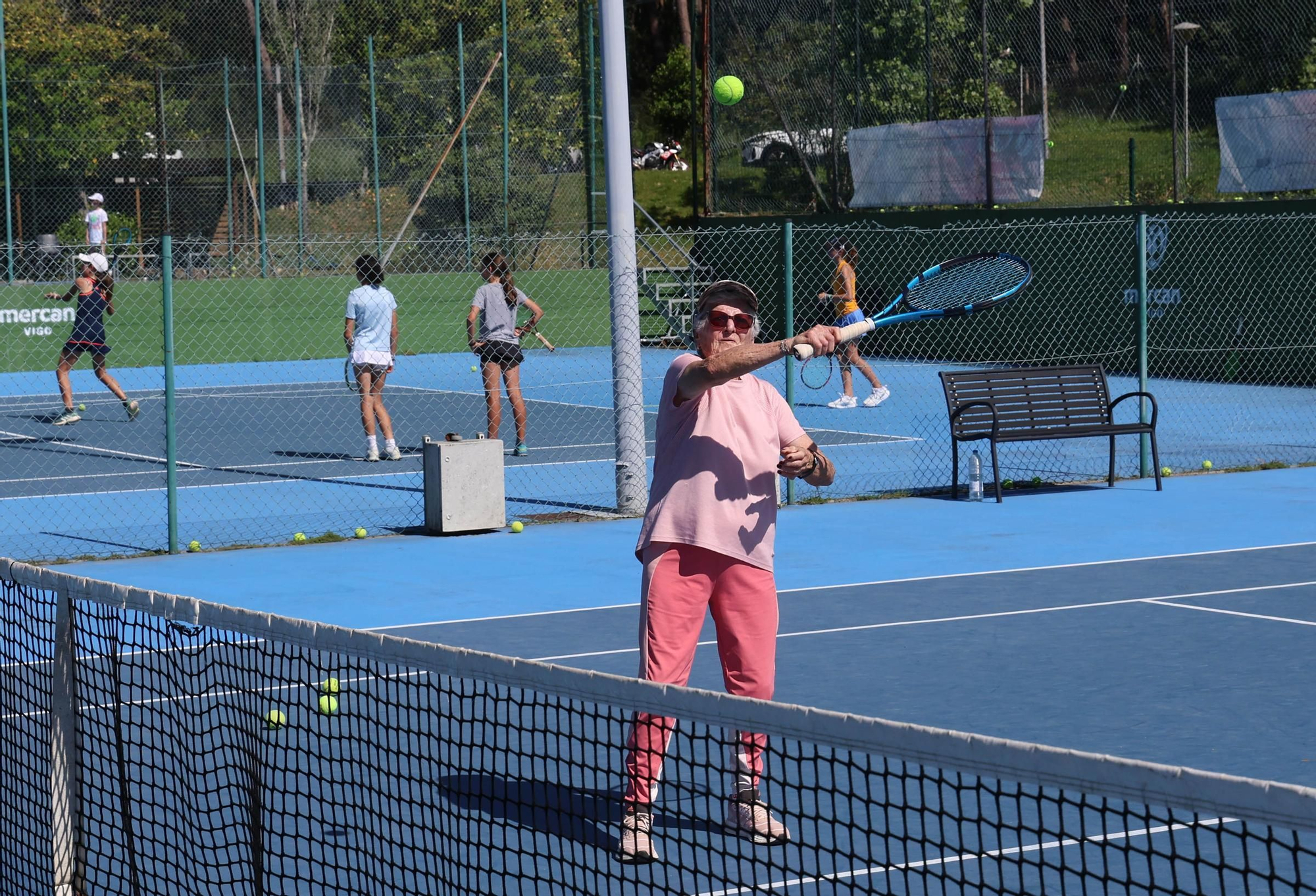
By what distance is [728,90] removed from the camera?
24953mm

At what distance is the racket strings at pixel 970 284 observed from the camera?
7.45 meters

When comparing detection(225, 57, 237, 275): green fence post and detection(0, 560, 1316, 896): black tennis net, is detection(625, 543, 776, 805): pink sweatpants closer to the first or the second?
detection(0, 560, 1316, 896): black tennis net

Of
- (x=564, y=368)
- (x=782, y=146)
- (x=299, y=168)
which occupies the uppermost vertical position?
(x=782, y=146)

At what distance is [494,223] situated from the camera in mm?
29188

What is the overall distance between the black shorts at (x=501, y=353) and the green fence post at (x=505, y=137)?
46.7 ft

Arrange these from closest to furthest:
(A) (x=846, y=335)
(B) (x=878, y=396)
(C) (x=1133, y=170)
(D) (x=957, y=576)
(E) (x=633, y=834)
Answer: (E) (x=633, y=834) → (A) (x=846, y=335) → (D) (x=957, y=576) → (B) (x=878, y=396) → (C) (x=1133, y=170)

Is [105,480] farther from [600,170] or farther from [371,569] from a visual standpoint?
[600,170]

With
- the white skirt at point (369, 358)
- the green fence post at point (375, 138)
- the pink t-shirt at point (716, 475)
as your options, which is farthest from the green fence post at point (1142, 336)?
the green fence post at point (375, 138)

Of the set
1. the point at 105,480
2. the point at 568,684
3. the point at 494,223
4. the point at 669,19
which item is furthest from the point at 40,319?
the point at 669,19

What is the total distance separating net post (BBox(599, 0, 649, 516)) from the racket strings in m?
3.59

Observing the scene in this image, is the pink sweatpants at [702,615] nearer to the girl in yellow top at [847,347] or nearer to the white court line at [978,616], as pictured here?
the white court line at [978,616]

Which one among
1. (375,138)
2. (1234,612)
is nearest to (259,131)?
(375,138)

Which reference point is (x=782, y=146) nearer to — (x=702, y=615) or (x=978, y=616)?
(x=978, y=616)

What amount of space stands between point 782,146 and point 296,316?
308 inches
